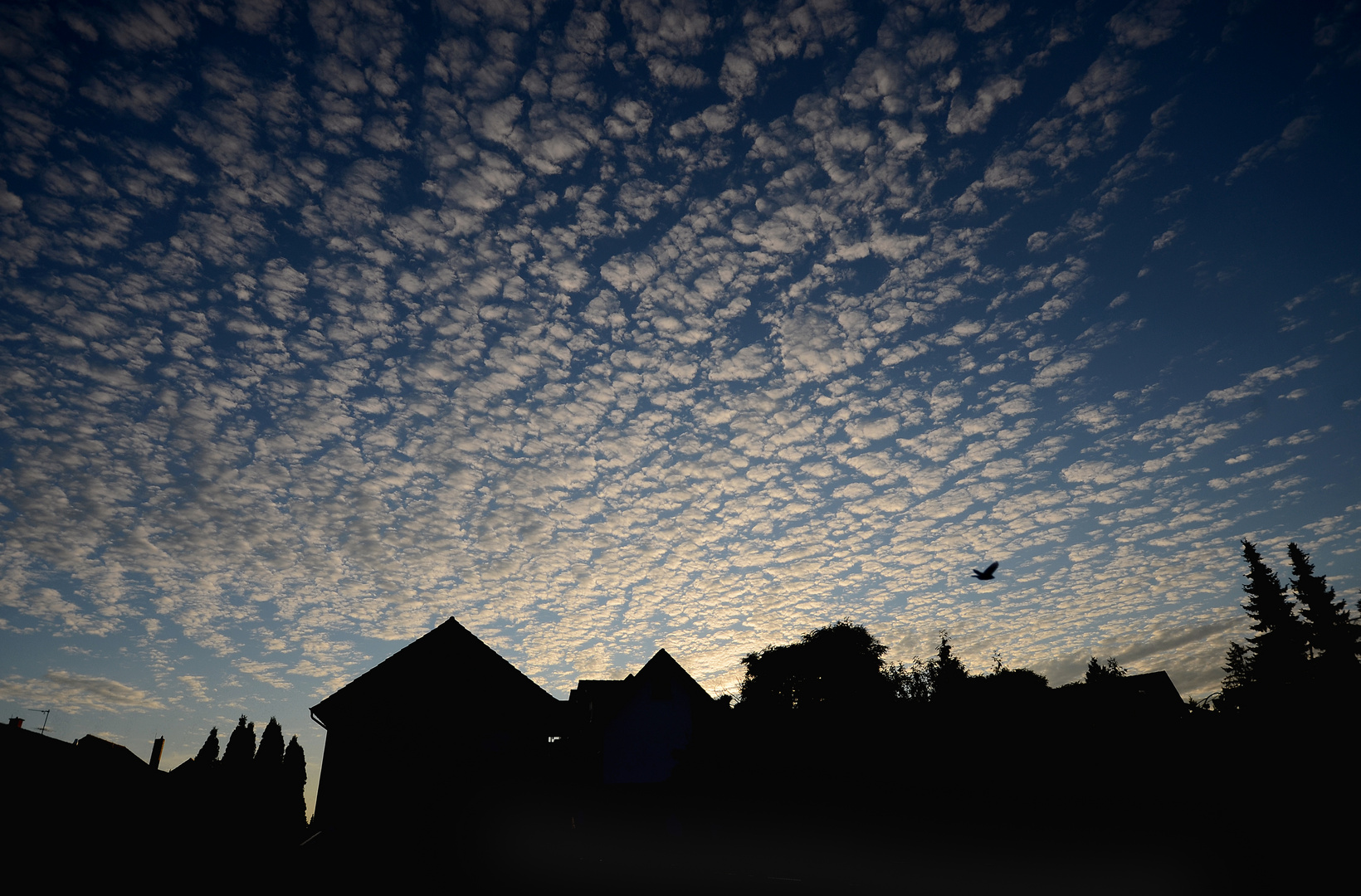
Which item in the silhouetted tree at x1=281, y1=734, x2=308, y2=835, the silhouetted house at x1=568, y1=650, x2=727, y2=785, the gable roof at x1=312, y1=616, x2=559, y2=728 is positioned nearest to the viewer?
the gable roof at x1=312, y1=616, x2=559, y2=728

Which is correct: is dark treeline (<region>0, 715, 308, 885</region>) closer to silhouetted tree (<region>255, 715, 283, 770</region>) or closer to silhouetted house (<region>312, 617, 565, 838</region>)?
silhouetted house (<region>312, 617, 565, 838</region>)

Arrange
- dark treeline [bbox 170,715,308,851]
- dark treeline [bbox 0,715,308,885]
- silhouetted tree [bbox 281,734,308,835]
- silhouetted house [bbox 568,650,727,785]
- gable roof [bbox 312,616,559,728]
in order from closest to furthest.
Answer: gable roof [bbox 312,616,559,728]
dark treeline [bbox 0,715,308,885]
silhouetted house [bbox 568,650,727,785]
dark treeline [bbox 170,715,308,851]
silhouetted tree [bbox 281,734,308,835]

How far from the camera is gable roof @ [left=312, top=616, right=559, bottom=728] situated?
25609 millimetres

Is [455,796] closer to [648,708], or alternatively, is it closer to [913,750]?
[648,708]

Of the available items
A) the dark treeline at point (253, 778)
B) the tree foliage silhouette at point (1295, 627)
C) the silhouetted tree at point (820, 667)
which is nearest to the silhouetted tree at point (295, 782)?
the dark treeline at point (253, 778)

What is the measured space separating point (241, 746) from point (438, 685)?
75.8 m

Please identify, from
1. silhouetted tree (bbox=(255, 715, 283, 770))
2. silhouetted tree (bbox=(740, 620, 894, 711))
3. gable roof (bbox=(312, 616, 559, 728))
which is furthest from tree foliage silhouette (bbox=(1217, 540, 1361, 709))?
silhouetted tree (bbox=(255, 715, 283, 770))

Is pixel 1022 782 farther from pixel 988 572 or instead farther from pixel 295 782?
pixel 295 782

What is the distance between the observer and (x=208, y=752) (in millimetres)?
79750

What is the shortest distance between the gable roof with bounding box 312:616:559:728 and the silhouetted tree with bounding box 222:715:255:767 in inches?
2876

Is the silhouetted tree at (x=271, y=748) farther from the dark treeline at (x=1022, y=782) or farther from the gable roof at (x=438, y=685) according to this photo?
the dark treeline at (x=1022, y=782)

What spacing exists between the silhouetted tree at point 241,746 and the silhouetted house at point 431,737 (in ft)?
239

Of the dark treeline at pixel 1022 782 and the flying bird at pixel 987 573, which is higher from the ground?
the flying bird at pixel 987 573

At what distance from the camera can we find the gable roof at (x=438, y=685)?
25609 mm
